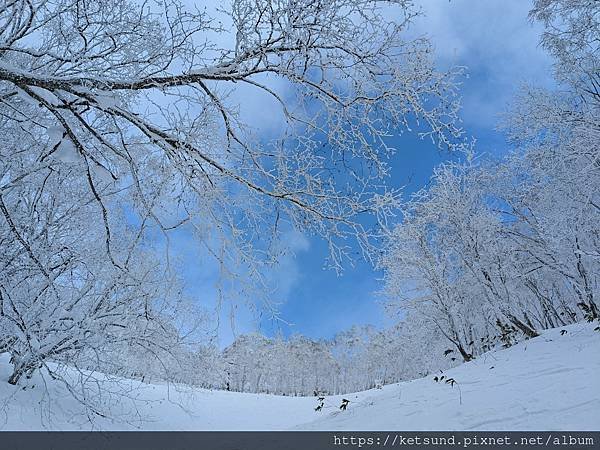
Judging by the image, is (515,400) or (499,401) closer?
(515,400)

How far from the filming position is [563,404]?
4.41m

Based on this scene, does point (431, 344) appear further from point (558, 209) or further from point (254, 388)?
point (254, 388)

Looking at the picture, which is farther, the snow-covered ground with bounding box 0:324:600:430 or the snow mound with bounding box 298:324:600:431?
the snow-covered ground with bounding box 0:324:600:430

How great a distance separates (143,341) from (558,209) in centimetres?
1103

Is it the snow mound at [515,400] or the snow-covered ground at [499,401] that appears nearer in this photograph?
the snow mound at [515,400]

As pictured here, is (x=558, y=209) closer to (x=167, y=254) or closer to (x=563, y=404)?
(x=563, y=404)

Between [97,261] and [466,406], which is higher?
[97,261]

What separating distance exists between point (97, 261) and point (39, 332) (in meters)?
2.24

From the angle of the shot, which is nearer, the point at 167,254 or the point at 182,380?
the point at 167,254

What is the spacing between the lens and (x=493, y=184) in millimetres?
14586
